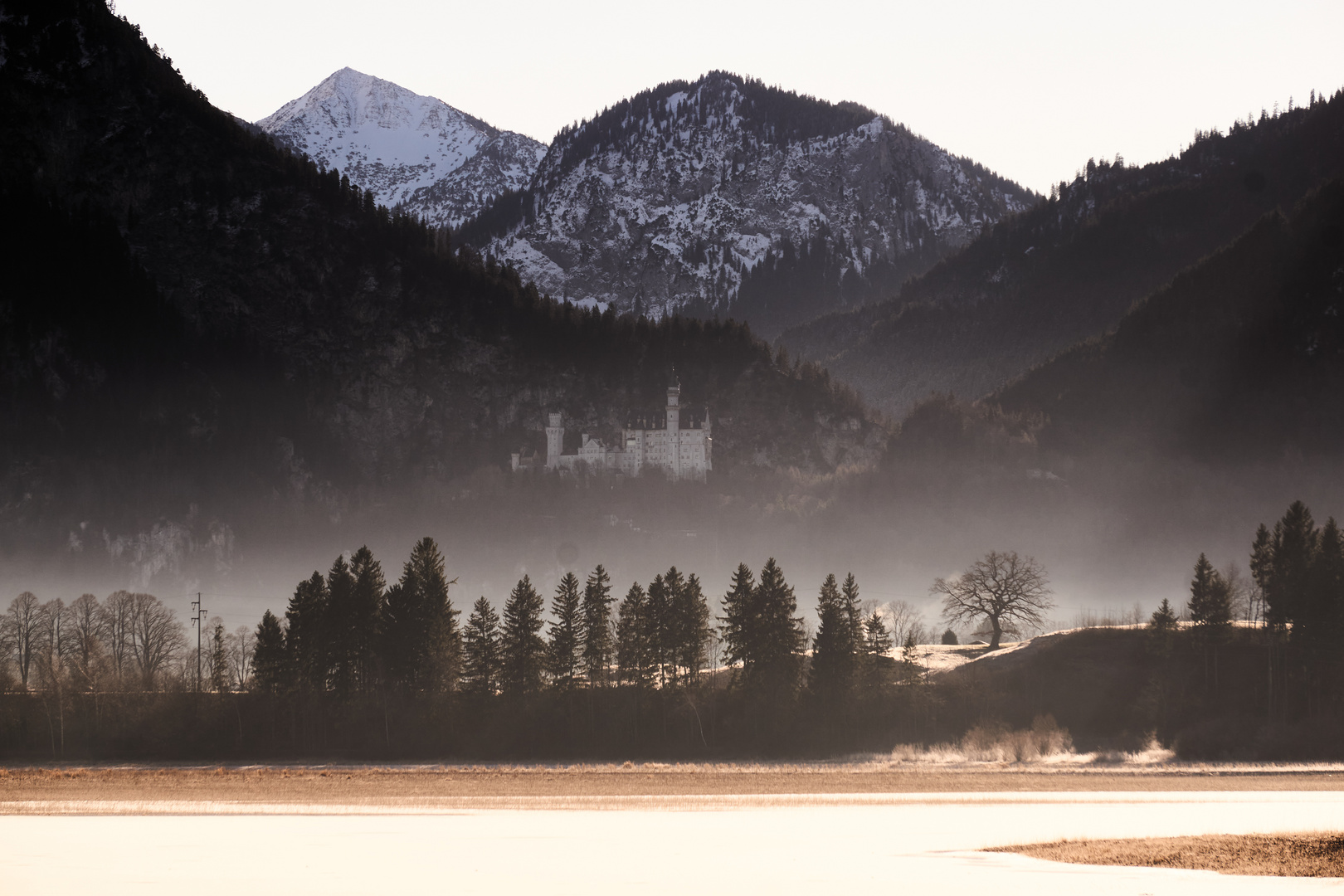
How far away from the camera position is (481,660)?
90812 mm

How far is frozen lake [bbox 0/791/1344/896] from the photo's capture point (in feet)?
90.7

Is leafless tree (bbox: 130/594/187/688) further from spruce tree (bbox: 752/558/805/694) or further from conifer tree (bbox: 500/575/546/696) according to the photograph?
spruce tree (bbox: 752/558/805/694)

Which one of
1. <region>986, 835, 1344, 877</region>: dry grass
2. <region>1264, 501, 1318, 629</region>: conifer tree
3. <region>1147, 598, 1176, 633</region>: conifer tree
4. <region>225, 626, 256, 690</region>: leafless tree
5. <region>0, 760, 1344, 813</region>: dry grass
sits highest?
<region>1264, 501, 1318, 629</region>: conifer tree

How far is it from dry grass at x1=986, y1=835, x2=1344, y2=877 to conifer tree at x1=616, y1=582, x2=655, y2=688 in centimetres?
5693

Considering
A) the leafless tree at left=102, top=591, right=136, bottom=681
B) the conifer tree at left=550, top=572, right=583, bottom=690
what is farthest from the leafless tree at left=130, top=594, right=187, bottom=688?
the conifer tree at left=550, top=572, right=583, bottom=690

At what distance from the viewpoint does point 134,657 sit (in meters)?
130

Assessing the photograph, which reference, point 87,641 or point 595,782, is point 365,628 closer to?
point 87,641

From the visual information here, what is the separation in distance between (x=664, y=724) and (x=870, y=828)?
4760 centimetres

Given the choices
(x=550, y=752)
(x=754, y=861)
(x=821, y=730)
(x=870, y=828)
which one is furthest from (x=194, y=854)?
(x=821, y=730)

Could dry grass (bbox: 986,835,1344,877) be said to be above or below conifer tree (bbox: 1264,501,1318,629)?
below

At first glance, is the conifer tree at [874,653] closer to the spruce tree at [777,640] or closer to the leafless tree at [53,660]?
the spruce tree at [777,640]

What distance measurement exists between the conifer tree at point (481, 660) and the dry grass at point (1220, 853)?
61.2 meters

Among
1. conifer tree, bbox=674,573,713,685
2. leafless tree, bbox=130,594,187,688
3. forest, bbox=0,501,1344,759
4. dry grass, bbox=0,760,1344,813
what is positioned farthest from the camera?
leafless tree, bbox=130,594,187,688

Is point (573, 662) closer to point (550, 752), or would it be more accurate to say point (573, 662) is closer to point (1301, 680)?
point (550, 752)
